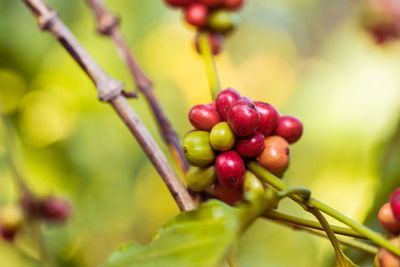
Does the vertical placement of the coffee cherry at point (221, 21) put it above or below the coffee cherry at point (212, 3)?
below

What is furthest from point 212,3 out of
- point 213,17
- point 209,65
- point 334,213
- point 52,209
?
point 52,209

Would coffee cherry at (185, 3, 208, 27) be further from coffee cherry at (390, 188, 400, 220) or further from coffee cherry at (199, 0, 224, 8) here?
coffee cherry at (390, 188, 400, 220)

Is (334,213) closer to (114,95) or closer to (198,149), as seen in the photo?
(198,149)

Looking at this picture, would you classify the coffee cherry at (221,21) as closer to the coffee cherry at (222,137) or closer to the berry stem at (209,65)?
the berry stem at (209,65)

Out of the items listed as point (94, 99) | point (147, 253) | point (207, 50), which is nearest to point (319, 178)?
point (94, 99)

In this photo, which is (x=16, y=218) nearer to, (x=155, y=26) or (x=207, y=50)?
(x=207, y=50)

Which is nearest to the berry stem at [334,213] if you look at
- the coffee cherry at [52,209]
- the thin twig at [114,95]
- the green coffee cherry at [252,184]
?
the green coffee cherry at [252,184]
